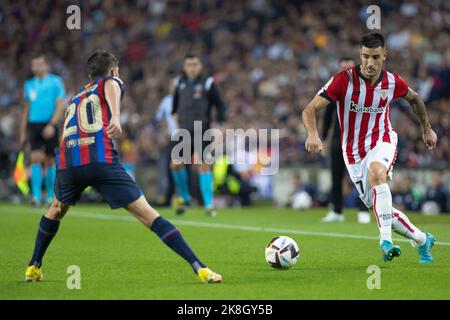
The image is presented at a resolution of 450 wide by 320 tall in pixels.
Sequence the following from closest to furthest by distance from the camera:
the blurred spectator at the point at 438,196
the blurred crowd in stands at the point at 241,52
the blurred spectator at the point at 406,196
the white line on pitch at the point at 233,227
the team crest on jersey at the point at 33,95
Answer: the white line on pitch at the point at 233,227 → the team crest on jersey at the point at 33,95 → the blurred spectator at the point at 438,196 → the blurred spectator at the point at 406,196 → the blurred crowd in stands at the point at 241,52

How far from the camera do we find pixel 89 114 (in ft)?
23.9

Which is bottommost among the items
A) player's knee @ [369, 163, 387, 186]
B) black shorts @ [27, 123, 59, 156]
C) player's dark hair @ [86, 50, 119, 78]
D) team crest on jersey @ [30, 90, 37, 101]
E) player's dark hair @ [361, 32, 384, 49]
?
player's knee @ [369, 163, 387, 186]

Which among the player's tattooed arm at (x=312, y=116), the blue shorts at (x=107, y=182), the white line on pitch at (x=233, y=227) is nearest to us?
the blue shorts at (x=107, y=182)

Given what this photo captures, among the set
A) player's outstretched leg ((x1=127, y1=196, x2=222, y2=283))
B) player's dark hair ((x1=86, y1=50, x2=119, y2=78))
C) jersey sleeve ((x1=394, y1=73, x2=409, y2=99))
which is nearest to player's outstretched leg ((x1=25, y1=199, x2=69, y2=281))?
player's outstretched leg ((x1=127, y1=196, x2=222, y2=283))

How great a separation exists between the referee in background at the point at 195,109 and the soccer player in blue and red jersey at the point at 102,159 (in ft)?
25.9

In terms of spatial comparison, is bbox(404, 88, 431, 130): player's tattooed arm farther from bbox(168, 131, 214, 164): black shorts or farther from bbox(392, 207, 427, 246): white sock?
bbox(168, 131, 214, 164): black shorts

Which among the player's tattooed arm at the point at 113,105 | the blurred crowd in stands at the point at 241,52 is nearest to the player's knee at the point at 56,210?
the player's tattooed arm at the point at 113,105

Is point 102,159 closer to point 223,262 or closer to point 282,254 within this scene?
point 282,254

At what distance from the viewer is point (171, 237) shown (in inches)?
278

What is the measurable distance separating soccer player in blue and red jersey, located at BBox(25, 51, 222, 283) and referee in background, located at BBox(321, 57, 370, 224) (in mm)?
6690

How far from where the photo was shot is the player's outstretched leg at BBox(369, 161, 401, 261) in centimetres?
807

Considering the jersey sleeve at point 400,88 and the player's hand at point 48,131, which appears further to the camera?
the player's hand at point 48,131

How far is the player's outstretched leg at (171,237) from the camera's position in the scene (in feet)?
23.2

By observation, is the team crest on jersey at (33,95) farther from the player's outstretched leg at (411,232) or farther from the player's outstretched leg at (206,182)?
the player's outstretched leg at (411,232)
